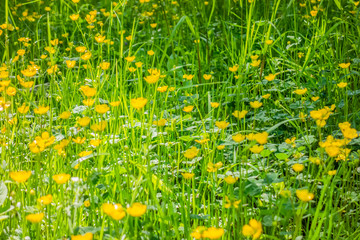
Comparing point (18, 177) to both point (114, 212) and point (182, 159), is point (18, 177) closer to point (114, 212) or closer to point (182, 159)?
point (114, 212)

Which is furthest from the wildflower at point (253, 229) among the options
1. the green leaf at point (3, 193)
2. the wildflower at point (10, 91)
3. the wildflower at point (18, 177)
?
the wildflower at point (10, 91)

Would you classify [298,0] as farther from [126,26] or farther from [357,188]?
[357,188]

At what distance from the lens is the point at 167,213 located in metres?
1.51

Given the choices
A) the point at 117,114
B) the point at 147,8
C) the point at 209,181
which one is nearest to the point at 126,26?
the point at 147,8

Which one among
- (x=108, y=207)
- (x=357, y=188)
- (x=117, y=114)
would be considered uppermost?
(x=108, y=207)

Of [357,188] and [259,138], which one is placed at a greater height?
[259,138]

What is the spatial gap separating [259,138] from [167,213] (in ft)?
1.38

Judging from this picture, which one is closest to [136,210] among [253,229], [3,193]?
[253,229]

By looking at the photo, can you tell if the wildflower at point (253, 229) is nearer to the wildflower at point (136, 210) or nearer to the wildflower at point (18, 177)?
the wildflower at point (136, 210)

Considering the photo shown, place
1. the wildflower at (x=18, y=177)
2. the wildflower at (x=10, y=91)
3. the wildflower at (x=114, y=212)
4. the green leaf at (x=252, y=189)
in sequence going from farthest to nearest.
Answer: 1. the wildflower at (x=10, y=91)
2. the green leaf at (x=252, y=189)
3. the wildflower at (x=18, y=177)
4. the wildflower at (x=114, y=212)

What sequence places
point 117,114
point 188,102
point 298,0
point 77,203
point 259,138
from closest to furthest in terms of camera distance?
point 77,203, point 259,138, point 117,114, point 188,102, point 298,0

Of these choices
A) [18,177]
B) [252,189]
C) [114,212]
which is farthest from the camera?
[252,189]

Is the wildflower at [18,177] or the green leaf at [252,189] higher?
the wildflower at [18,177]

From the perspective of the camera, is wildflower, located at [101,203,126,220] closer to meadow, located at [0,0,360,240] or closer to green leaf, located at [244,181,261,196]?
meadow, located at [0,0,360,240]
